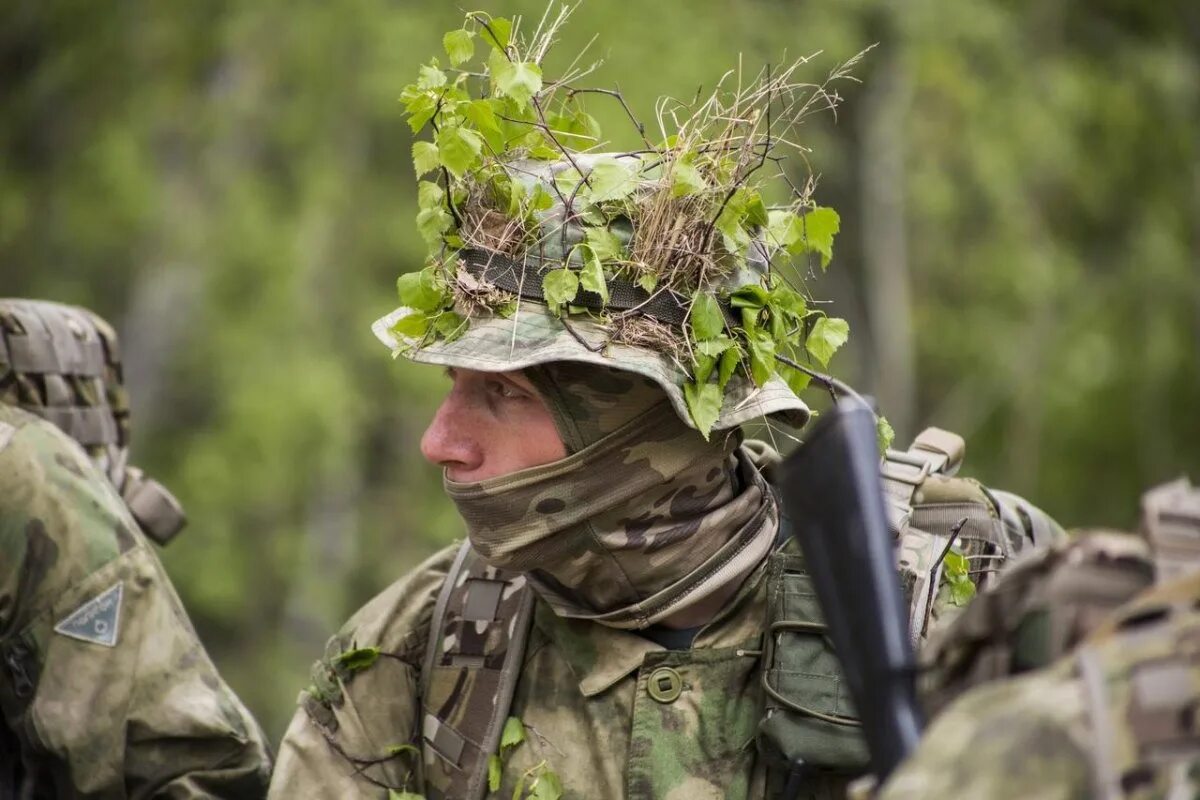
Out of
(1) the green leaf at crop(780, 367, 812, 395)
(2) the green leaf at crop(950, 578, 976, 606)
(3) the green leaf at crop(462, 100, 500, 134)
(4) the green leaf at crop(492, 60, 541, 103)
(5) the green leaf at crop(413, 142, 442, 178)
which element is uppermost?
(4) the green leaf at crop(492, 60, 541, 103)

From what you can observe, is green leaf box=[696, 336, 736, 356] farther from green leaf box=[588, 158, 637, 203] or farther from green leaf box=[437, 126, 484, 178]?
green leaf box=[437, 126, 484, 178]

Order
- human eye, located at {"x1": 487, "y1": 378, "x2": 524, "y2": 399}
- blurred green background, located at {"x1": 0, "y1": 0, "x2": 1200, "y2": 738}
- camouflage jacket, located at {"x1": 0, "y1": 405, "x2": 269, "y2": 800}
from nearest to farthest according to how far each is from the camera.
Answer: human eye, located at {"x1": 487, "y1": 378, "x2": 524, "y2": 399} < camouflage jacket, located at {"x1": 0, "y1": 405, "x2": 269, "y2": 800} < blurred green background, located at {"x1": 0, "y1": 0, "x2": 1200, "y2": 738}

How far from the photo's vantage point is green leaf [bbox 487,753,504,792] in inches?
145

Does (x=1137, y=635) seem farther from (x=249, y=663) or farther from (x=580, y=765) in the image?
(x=249, y=663)

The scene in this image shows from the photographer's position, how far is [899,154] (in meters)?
19.8

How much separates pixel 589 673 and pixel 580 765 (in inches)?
8.4

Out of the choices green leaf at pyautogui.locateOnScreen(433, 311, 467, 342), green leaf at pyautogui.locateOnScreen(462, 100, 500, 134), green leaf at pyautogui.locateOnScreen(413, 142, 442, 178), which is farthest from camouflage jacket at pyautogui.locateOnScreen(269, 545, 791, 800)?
green leaf at pyautogui.locateOnScreen(462, 100, 500, 134)

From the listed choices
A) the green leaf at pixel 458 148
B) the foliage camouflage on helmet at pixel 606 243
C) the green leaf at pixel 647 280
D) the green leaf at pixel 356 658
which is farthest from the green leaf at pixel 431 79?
the green leaf at pixel 356 658

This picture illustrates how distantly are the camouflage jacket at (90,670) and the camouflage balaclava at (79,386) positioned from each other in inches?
11.6

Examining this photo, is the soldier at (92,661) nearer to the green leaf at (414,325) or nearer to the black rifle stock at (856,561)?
the green leaf at (414,325)

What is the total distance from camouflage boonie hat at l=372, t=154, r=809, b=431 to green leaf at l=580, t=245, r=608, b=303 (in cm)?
3

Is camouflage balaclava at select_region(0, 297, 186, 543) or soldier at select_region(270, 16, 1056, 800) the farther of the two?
camouflage balaclava at select_region(0, 297, 186, 543)

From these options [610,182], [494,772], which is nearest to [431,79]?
[610,182]

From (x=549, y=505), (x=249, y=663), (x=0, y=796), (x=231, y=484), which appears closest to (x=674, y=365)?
(x=549, y=505)
